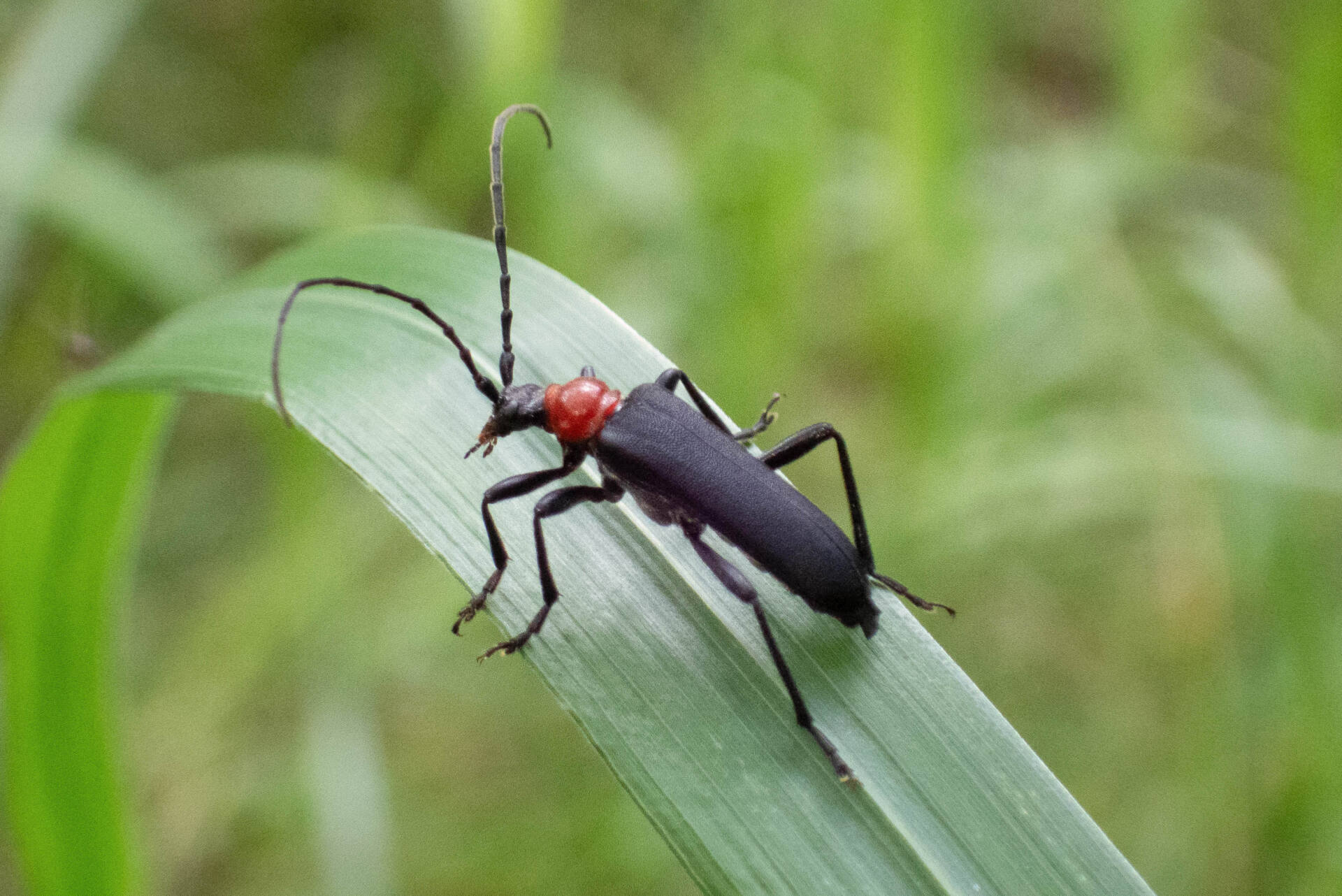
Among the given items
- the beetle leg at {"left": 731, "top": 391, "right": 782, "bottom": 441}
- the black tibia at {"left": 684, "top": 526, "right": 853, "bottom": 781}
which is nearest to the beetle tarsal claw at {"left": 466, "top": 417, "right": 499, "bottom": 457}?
the black tibia at {"left": 684, "top": 526, "right": 853, "bottom": 781}

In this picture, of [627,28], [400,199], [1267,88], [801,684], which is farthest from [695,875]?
[1267,88]

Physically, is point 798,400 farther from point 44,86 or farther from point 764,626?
point 44,86

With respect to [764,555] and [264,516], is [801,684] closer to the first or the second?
[764,555]

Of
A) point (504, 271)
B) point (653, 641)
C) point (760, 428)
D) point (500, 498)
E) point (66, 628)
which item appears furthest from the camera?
point (760, 428)

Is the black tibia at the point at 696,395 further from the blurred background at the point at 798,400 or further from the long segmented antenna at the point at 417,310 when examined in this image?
the blurred background at the point at 798,400

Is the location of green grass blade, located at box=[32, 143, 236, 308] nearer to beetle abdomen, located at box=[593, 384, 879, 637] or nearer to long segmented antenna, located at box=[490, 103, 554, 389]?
long segmented antenna, located at box=[490, 103, 554, 389]

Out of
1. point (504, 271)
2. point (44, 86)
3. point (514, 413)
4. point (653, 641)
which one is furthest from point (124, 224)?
point (653, 641)
